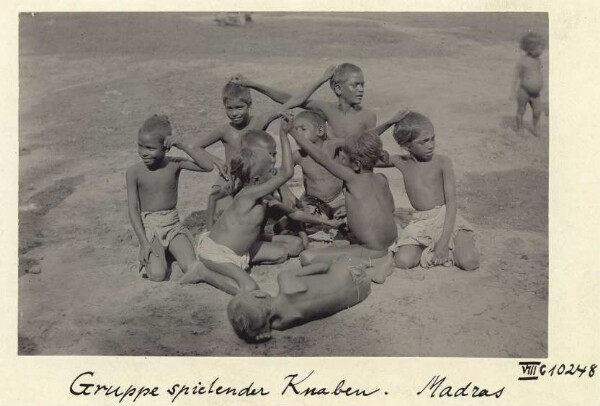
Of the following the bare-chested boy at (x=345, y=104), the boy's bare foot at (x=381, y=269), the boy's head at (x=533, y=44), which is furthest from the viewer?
the boy's head at (x=533, y=44)

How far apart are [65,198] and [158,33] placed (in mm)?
4039

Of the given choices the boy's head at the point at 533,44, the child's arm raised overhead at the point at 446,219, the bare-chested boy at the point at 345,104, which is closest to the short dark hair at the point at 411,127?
the child's arm raised overhead at the point at 446,219

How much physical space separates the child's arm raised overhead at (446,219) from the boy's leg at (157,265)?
79.5 inches

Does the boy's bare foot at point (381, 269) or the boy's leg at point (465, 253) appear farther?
the boy's leg at point (465, 253)

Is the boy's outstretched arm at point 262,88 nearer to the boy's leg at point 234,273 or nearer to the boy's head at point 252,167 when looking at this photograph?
the boy's head at point 252,167

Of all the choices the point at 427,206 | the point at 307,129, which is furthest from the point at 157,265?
the point at 427,206

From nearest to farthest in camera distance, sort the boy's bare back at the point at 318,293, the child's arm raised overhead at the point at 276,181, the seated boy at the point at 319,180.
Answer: the boy's bare back at the point at 318,293 → the child's arm raised overhead at the point at 276,181 → the seated boy at the point at 319,180

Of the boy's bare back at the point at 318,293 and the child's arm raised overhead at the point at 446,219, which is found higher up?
the child's arm raised overhead at the point at 446,219

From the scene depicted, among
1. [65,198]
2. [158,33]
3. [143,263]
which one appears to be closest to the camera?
[143,263]

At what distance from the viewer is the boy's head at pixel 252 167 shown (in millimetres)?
6059

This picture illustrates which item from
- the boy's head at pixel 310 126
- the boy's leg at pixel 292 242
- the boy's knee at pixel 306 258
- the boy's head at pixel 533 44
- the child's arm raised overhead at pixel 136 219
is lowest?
the boy's knee at pixel 306 258
